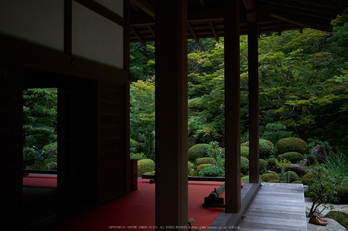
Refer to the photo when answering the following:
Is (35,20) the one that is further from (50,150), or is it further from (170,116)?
(50,150)

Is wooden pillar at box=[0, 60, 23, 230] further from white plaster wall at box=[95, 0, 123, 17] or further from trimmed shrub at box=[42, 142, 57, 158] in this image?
trimmed shrub at box=[42, 142, 57, 158]

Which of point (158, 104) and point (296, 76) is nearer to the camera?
point (158, 104)

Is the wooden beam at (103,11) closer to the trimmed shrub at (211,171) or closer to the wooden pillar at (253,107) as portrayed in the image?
the wooden pillar at (253,107)

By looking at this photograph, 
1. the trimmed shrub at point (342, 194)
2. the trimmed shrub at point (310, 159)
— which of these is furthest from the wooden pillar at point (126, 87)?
the trimmed shrub at point (310, 159)

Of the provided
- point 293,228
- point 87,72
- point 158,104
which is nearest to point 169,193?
point 158,104

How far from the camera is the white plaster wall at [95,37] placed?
14.2 feet

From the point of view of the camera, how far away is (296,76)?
12008mm

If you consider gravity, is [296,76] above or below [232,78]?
above

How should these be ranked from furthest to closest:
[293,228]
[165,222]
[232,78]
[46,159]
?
[46,159], [232,78], [293,228], [165,222]

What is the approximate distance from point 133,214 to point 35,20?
2599mm

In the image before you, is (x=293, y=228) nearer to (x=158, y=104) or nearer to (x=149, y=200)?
(x=149, y=200)

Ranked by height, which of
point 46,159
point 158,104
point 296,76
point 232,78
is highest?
point 296,76

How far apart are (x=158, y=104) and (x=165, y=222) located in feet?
2.56

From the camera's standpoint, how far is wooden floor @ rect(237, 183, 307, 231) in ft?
12.8
